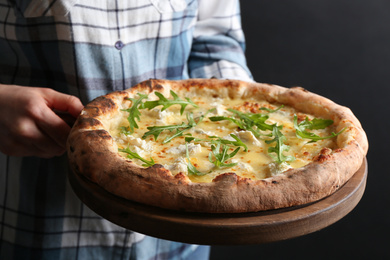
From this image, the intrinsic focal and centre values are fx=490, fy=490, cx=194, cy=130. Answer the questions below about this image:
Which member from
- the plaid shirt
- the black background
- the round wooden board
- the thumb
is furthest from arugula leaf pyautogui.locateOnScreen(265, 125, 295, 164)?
the black background

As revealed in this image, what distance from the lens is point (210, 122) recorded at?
1293 mm

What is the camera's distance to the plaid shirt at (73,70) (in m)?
1.45

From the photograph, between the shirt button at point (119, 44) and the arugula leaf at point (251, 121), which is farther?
the shirt button at point (119, 44)

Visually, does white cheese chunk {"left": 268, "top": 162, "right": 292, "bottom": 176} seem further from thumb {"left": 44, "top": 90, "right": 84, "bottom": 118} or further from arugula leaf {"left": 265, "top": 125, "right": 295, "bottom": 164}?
thumb {"left": 44, "top": 90, "right": 84, "bottom": 118}

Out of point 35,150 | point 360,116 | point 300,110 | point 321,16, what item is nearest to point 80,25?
point 35,150

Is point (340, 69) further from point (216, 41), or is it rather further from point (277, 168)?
point (277, 168)

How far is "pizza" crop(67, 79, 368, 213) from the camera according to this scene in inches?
37.2

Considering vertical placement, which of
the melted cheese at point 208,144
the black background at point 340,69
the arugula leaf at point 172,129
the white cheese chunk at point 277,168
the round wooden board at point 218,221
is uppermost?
the white cheese chunk at point 277,168

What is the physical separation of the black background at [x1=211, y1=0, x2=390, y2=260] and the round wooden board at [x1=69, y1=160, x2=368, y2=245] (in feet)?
6.47

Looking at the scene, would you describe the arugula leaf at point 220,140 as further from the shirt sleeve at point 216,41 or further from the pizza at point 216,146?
the shirt sleeve at point 216,41

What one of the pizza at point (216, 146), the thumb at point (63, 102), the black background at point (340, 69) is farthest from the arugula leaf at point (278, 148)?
the black background at point (340, 69)

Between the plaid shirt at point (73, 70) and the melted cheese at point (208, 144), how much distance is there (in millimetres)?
289

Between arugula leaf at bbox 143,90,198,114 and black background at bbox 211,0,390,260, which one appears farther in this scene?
black background at bbox 211,0,390,260

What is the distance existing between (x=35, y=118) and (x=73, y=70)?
0.31m
